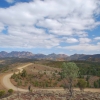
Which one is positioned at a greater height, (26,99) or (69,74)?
(69,74)

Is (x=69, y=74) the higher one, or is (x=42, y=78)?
(x=69, y=74)

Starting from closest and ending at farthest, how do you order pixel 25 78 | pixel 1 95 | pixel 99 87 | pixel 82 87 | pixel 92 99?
pixel 92 99 < pixel 1 95 < pixel 82 87 < pixel 99 87 < pixel 25 78

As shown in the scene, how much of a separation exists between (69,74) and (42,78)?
30.3 m

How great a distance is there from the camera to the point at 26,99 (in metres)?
25.3

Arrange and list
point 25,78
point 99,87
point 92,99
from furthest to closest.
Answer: point 25,78, point 99,87, point 92,99

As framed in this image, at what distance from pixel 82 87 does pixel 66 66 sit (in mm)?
14292

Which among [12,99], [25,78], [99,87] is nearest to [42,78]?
[25,78]

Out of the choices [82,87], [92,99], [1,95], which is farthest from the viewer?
[82,87]

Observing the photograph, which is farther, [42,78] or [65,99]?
[42,78]

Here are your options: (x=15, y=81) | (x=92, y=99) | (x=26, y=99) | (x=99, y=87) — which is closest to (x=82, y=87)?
(x=99, y=87)

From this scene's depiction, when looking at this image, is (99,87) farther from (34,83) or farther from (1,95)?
(1,95)

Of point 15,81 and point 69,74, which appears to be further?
point 15,81

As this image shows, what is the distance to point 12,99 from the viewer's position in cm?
2584

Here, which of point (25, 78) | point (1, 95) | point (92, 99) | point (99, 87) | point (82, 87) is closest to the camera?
point (92, 99)
